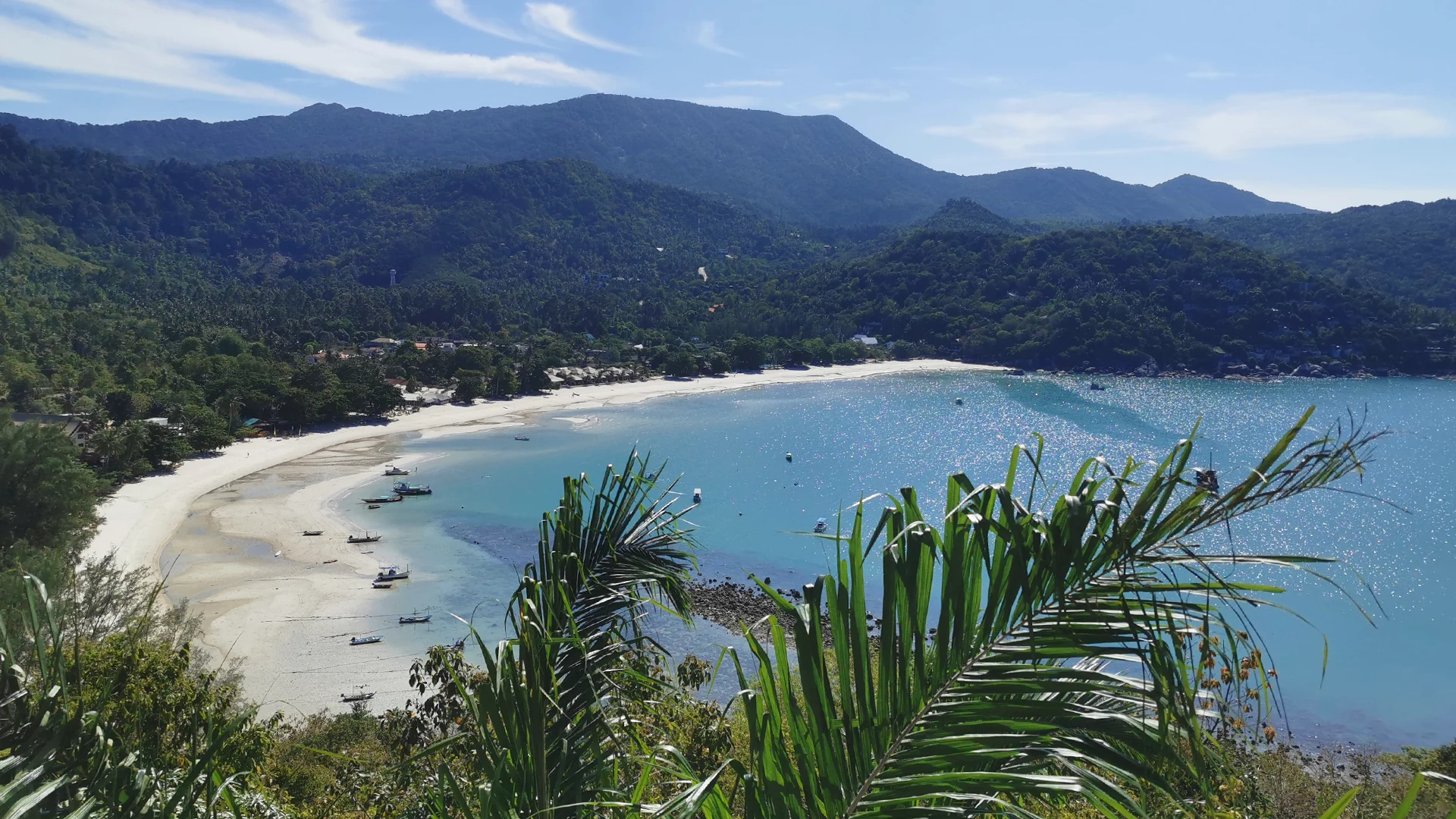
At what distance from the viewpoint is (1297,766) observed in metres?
15.6

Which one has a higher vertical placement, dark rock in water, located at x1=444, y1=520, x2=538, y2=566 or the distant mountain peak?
the distant mountain peak

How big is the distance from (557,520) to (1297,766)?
680 inches

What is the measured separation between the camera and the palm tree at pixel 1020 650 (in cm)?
176

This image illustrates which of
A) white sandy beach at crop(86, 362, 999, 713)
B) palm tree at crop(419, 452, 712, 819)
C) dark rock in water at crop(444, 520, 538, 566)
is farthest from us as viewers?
dark rock in water at crop(444, 520, 538, 566)

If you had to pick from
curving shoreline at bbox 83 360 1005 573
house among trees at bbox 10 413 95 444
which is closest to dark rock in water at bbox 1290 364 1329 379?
curving shoreline at bbox 83 360 1005 573

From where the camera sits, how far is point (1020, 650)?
1904 mm

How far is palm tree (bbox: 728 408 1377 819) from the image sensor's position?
176 cm

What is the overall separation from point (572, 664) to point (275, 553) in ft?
92.5

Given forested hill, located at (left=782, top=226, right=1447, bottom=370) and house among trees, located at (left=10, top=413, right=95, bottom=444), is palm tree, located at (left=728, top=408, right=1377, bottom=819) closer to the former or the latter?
house among trees, located at (left=10, top=413, right=95, bottom=444)

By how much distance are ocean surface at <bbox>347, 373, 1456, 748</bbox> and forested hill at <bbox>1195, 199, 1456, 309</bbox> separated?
38.2 metres

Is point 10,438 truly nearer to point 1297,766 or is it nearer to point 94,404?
point 94,404

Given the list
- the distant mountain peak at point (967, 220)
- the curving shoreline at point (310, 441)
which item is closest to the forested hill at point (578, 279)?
the distant mountain peak at point (967, 220)

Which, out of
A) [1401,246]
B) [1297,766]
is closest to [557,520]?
[1297,766]

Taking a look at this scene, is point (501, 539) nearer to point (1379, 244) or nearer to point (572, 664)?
point (572, 664)
